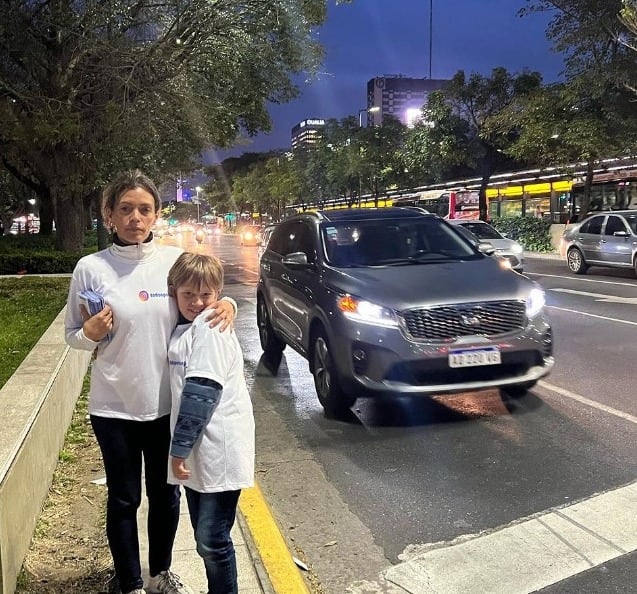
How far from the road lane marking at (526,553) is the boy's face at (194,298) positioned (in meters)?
1.71

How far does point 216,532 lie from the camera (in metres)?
2.62

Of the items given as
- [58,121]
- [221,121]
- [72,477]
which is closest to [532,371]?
[72,477]

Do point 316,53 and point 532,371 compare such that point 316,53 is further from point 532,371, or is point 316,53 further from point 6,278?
point 532,371

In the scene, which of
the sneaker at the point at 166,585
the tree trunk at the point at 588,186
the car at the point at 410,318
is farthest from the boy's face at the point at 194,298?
the tree trunk at the point at 588,186

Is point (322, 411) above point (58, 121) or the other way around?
the other way around

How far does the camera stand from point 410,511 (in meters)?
4.12

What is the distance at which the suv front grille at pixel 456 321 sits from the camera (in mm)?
5336

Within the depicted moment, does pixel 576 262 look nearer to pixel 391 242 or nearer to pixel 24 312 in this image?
pixel 391 242

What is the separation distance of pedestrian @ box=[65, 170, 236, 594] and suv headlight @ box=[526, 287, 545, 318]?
11.9ft

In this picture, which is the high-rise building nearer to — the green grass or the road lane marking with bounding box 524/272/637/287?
the road lane marking with bounding box 524/272/637/287

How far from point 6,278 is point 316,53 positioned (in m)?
9.54

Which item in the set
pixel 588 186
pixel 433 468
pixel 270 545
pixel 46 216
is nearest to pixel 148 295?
pixel 270 545

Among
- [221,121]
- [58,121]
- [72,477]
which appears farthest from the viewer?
[221,121]

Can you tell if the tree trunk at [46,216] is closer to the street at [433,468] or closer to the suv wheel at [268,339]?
the suv wheel at [268,339]
